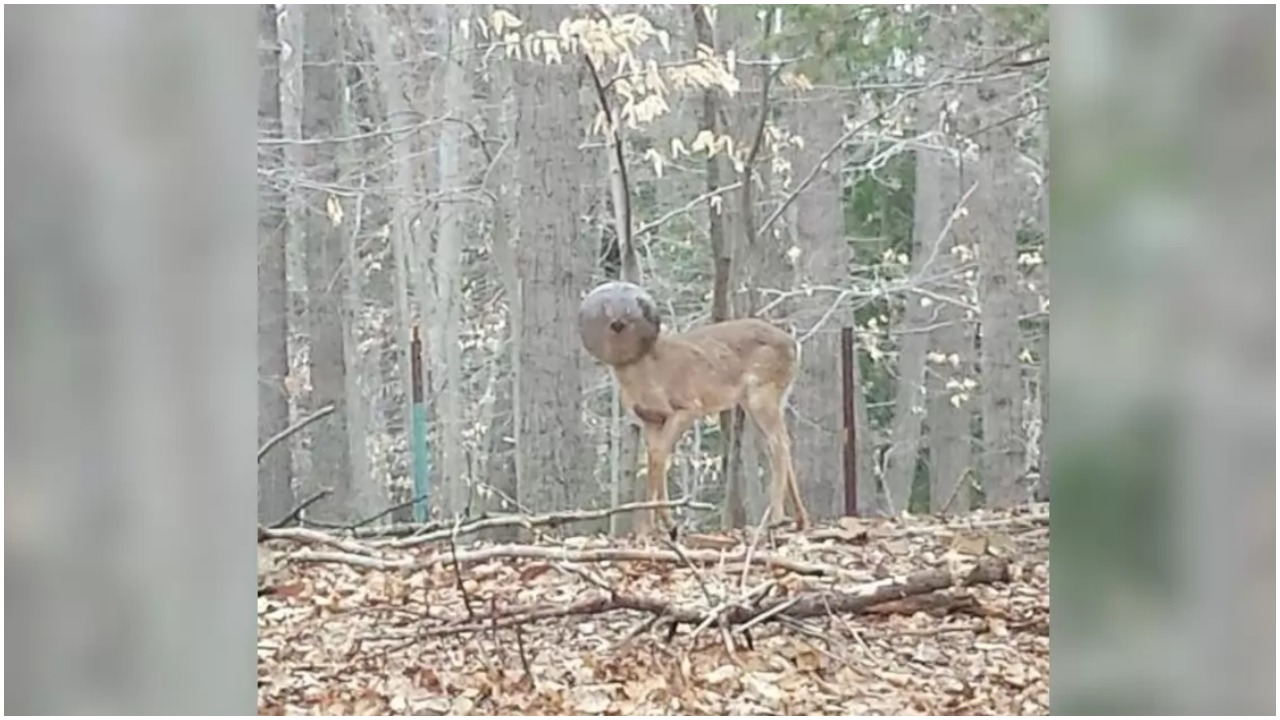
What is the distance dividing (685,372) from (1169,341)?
907 mm

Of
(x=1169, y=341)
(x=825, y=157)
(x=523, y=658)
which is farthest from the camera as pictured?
(x=825, y=157)

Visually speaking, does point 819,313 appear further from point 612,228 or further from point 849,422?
point 612,228

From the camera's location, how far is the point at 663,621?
5.70 ft

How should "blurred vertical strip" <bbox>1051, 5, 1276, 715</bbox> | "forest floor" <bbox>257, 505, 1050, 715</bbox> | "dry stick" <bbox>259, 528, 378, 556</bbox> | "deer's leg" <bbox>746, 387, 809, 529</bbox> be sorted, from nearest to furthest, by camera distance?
"blurred vertical strip" <bbox>1051, 5, 1276, 715</bbox> → "forest floor" <bbox>257, 505, 1050, 715</bbox> → "dry stick" <bbox>259, 528, 378, 556</bbox> → "deer's leg" <bbox>746, 387, 809, 529</bbox>

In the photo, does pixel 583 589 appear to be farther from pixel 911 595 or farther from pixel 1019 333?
pixel 1019 333

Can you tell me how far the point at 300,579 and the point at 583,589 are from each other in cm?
38

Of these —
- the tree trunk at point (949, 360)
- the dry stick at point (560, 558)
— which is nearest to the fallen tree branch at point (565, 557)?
the dry stick at point (560, 558)

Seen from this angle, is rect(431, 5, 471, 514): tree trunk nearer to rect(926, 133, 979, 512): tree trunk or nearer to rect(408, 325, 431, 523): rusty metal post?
rect(408, 325, 431, 523): rusty metal post

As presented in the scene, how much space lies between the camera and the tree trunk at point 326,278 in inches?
68.3

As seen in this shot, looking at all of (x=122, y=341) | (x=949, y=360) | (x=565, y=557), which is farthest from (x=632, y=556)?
(x=122, y=341)

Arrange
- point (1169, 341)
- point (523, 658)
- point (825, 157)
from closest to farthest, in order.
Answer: point (1169, 341)
point (523, 658)
point (825, 157)

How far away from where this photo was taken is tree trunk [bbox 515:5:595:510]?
5.89ft

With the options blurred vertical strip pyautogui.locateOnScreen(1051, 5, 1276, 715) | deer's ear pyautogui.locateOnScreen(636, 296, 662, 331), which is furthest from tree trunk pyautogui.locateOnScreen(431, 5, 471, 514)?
blurred vertical strip pyautogui.locateOnScreen(1051, 5, 1276, 715)

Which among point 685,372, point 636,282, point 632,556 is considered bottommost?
point 632,556
